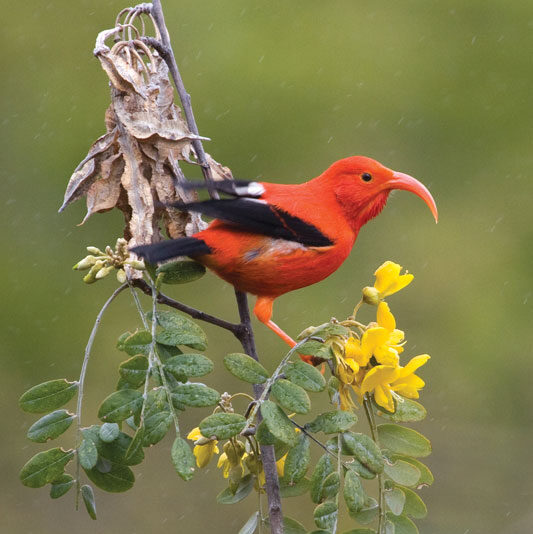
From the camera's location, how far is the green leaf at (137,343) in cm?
189

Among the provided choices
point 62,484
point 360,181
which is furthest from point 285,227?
point 62,484

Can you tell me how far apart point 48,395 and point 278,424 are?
1.76 feet

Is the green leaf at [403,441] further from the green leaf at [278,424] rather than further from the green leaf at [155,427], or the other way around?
the green leaf at [155,427]

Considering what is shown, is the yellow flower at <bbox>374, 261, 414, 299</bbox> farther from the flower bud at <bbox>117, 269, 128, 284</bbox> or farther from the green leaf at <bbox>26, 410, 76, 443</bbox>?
the green leaf at <bbox>26, 410, 76, 443</bbox>

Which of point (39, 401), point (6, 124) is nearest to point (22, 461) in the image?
point (6, 124)

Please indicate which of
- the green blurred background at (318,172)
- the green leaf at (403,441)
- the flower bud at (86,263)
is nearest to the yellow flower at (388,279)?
the green leaf at (403,441)

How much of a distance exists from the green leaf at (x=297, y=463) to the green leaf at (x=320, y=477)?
3 cm

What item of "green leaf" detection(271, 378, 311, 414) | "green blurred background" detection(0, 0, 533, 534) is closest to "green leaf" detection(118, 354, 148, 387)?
"green leaf" detection(271, 378, 311, 414)

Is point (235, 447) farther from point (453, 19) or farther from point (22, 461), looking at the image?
point (453, 19)

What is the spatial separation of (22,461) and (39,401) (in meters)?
3.39

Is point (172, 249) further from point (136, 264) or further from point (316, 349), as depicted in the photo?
point (316, 349)

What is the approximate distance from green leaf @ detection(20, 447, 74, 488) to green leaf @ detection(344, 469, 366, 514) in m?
0.57

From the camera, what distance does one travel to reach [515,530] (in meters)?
4.67

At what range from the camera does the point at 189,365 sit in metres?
1.87
